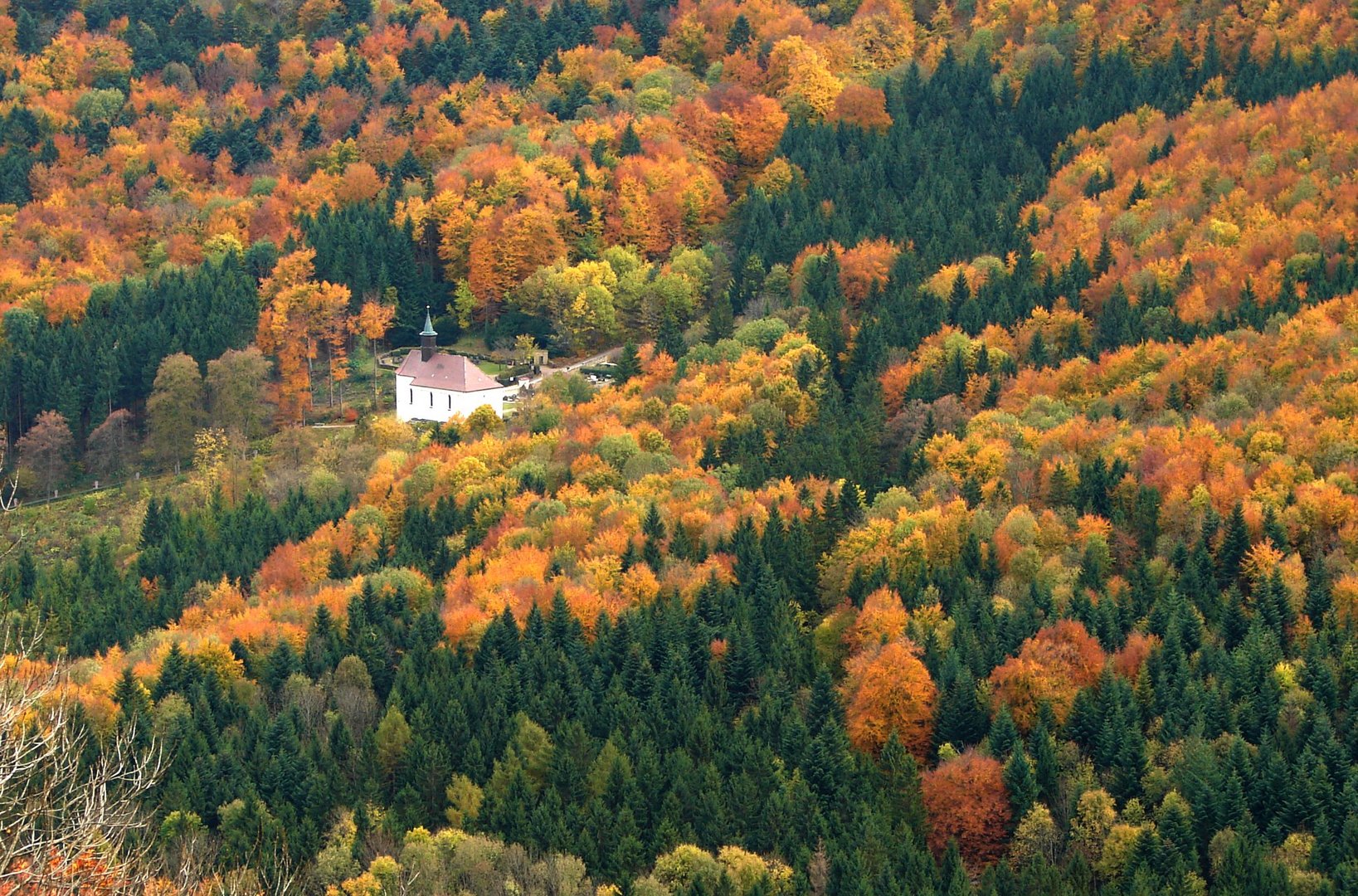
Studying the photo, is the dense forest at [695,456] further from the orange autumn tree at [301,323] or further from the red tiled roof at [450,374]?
the red tiled roof at [450,374]

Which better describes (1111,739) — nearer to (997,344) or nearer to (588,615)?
(588,615)

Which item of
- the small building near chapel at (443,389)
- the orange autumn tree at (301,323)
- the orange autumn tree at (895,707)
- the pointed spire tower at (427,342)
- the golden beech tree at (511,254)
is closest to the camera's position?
the orange autumn tree at (895,707)

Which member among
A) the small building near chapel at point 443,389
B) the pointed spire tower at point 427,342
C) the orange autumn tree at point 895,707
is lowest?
the orange autumn tree at point 895,707

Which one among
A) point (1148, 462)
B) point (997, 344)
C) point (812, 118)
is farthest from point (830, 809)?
point (812, 118)

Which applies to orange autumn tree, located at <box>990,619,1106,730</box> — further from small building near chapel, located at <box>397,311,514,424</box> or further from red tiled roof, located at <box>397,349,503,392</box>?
red tiled roof, located at <box>397,349,503,392</box>

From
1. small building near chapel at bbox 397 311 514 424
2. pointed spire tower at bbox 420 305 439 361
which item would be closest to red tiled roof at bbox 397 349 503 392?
small building near chapel at bbox 397 311 514 424

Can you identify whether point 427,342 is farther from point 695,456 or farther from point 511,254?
point 695,456

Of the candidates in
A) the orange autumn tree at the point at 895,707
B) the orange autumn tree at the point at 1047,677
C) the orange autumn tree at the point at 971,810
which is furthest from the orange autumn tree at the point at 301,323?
the orange autumn tree at the point at 971,810
